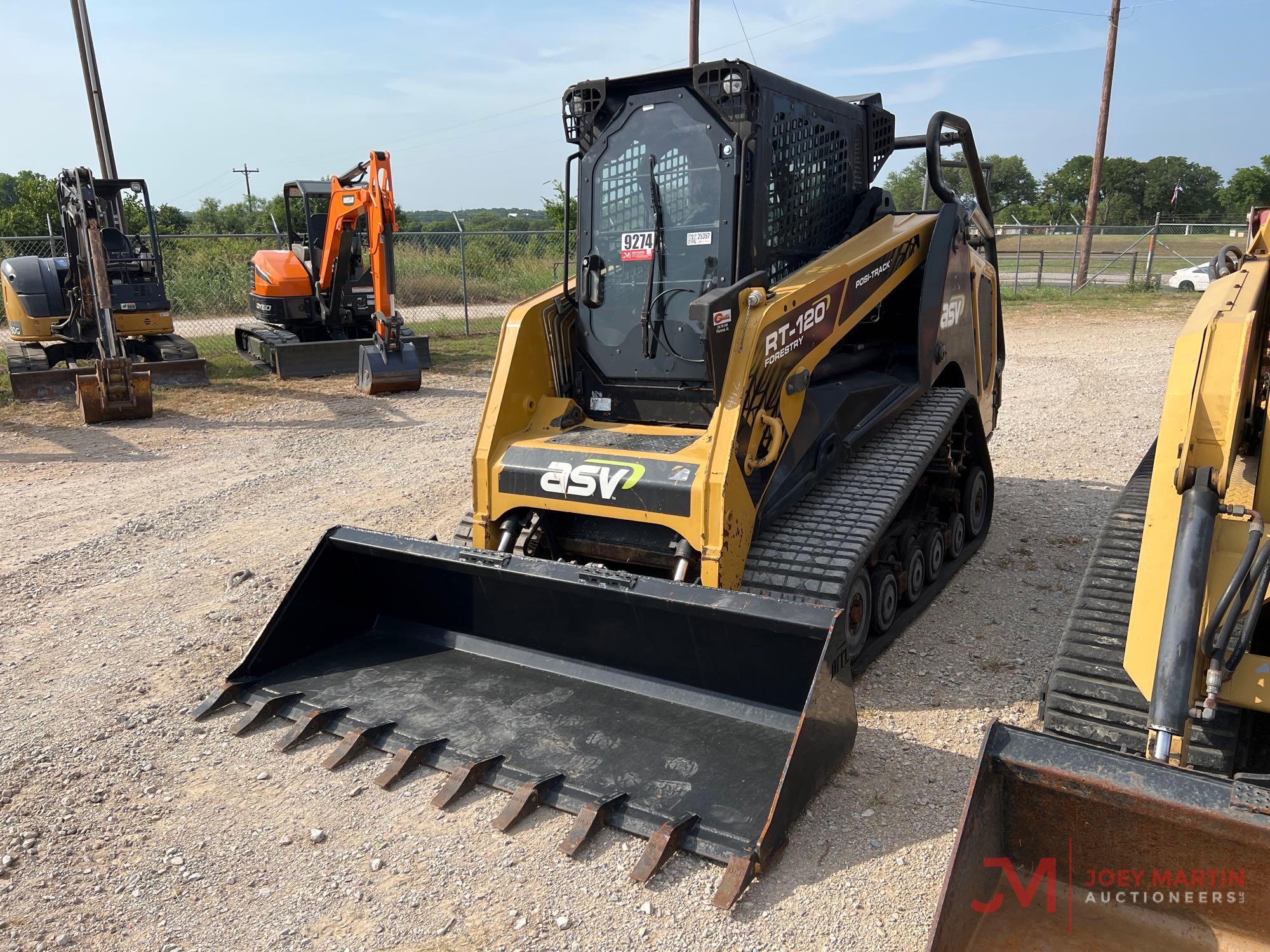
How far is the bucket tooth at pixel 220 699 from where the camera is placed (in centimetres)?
390

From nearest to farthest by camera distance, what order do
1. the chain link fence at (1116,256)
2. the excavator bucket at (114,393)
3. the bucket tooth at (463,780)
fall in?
the bucket tooth at (463,780) → the excavator bucket at (114,393) → the chain link fence at (1116,256)

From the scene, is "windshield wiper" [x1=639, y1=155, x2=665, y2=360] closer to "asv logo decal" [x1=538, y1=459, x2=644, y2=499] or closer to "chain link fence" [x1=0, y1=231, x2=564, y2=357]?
"asv logo decal" [x1=538, y1=459, x2=644, y2=499]

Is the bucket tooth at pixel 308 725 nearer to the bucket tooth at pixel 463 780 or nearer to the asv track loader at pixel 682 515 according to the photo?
the asv track loader at pixel 682 515

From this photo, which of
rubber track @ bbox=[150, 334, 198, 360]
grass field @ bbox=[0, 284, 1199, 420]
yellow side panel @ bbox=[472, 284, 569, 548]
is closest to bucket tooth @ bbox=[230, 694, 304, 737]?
yellow side panel @ bbox=[472, 284, 569, 548]

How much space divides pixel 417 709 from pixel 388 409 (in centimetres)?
753

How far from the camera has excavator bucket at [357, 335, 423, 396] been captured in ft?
38.2

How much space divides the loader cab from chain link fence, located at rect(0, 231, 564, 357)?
12.0 meters

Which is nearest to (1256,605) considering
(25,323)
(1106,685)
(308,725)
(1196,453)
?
A: (1196,453)

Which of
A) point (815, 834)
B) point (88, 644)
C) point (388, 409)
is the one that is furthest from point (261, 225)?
point (815, 834)

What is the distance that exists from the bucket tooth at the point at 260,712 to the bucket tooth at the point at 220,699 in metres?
0.12

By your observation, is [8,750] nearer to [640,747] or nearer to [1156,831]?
[640,747]

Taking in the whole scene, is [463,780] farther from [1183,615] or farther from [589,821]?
[1183,615]

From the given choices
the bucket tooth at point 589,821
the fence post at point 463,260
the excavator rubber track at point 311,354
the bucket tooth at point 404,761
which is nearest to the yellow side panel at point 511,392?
the bucket tooth at point 404,761

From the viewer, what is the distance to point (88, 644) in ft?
15.4
